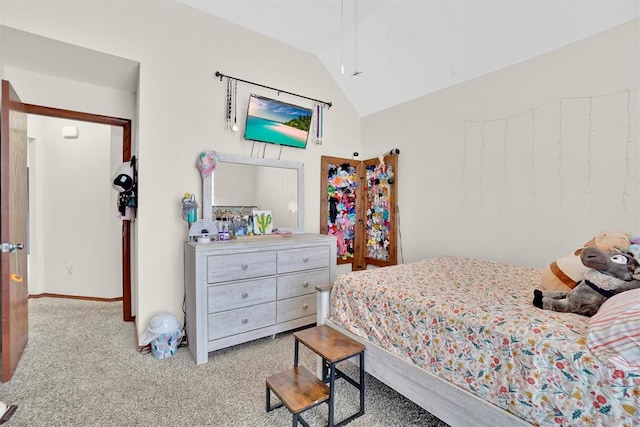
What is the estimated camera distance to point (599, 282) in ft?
4.32

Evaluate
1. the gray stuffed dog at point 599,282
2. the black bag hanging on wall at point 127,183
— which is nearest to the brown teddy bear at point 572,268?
the gray stuffed dog at point 599,282

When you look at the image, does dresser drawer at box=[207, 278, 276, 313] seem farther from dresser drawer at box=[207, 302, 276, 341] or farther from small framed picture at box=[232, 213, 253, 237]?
small framed picture at box=[232, 213, 253, 237]

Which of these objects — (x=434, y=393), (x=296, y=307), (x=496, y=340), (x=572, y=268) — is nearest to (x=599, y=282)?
(x=572, y=268)

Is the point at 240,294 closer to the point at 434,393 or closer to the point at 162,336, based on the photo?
the point at 162,336

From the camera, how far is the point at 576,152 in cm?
227

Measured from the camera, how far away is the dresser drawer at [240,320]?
7.97 feet

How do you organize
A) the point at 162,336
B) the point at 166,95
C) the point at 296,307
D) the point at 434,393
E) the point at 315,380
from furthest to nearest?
the point at 296,307 → the point at 166,95 → the point at 162,336 → the point at 315,380 → the point at 434,393

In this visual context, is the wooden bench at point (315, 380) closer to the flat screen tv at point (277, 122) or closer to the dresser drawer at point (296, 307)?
the dresser drawer at point (296, 307)

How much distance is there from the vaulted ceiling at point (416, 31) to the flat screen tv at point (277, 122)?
76 cm

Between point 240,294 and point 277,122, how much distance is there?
185 centimetres

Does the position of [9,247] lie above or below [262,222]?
below

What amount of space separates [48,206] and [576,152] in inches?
228

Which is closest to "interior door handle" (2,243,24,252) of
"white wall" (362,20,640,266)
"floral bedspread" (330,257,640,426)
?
"floral bedspread" (330,257,640,426)

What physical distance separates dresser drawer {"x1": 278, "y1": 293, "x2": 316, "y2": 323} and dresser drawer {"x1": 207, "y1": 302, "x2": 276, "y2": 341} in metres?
0.08
